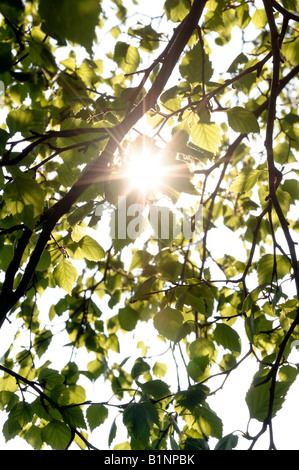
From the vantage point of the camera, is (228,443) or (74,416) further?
(74,416)

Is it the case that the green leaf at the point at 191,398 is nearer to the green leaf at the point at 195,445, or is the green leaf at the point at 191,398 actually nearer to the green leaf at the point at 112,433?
the green leaf at the point at 195,445

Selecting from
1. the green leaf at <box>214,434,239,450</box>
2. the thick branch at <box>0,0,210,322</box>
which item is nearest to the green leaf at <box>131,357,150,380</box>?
the green leaf at <box>214,434,239,450</box>

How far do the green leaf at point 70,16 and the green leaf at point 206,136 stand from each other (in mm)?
859

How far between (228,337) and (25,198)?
111 cm

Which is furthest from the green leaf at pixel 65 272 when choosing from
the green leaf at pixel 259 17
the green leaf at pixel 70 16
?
the green leaf at pixel 259 17

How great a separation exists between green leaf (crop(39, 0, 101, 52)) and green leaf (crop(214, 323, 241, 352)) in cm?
140

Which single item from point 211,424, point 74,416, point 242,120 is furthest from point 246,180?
point 74,416

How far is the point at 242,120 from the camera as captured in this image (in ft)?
4.45

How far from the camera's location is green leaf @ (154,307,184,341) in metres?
1.51

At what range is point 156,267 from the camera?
233 cm

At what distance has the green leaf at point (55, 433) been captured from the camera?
1.58 m

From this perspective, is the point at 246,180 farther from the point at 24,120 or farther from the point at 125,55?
the point at 24,120

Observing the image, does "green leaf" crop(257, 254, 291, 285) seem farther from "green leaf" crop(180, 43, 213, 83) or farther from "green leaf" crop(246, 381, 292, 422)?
"green leaf" crop(180, 43, 213, 83)
